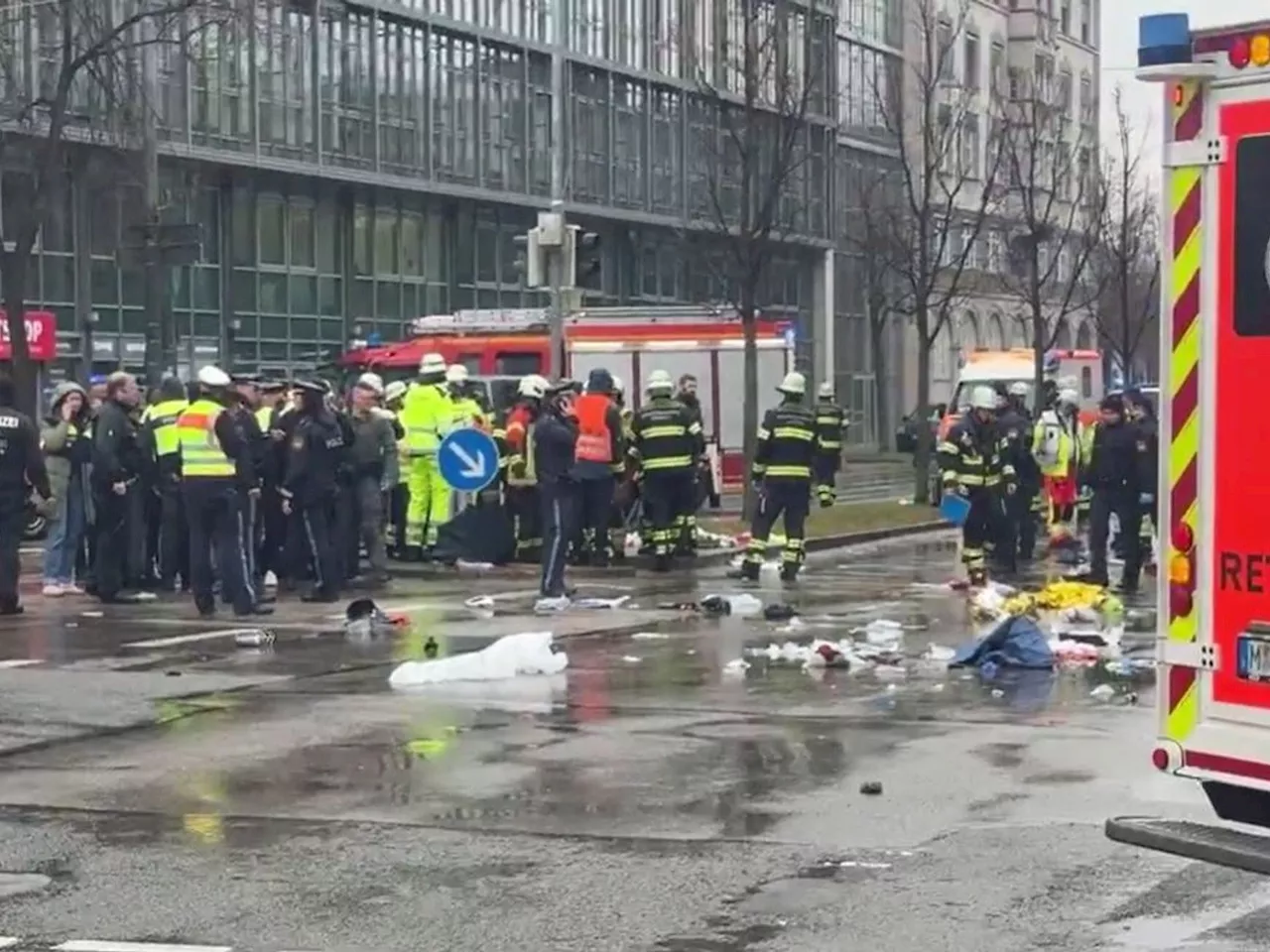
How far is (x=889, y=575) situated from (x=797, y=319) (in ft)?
133

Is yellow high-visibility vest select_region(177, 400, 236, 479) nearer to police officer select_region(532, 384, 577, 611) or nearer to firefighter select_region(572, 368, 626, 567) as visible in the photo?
police officer select_region(532, 384, 577, 611)

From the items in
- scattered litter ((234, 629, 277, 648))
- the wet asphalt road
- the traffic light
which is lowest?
the wet asphalt road

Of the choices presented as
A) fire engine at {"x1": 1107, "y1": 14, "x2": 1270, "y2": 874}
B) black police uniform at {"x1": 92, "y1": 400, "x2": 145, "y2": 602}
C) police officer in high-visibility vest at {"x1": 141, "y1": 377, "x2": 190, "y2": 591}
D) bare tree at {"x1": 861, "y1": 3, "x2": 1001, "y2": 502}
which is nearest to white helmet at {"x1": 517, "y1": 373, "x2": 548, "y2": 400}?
police officer in high-visibility vest at {"x1": 141, "y1": 377, "x2": 190, "y2": 591}

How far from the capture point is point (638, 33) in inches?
2165

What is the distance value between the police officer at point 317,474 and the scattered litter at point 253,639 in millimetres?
2556

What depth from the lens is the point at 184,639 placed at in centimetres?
1617

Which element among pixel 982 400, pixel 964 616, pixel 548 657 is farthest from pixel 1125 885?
pixel 982 400

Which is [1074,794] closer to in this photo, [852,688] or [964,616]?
[852,688]

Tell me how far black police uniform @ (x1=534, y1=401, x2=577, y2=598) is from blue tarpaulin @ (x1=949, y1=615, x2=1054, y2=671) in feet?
14.9

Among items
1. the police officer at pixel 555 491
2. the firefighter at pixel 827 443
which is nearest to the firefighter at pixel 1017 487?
the firefighter at pixel 827 443

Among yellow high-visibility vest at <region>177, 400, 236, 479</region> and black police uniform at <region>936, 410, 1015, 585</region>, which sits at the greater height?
yellow high-visibility vest at <region>177, 400, 236, 479</region>

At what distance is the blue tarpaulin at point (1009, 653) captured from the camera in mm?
14312

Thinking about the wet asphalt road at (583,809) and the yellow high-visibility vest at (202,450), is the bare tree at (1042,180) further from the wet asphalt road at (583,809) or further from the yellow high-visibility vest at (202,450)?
the wet asphalt road at (583,809)

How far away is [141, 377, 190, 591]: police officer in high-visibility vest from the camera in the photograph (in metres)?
18.5
